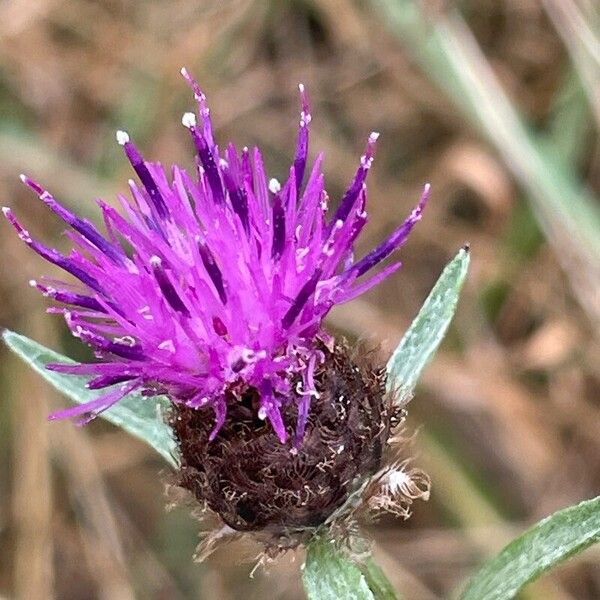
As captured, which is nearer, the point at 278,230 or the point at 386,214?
the point at 278,230

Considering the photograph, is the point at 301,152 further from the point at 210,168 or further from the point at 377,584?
the point at 377,584

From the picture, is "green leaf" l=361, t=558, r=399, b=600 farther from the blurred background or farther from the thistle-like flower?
the blurred background

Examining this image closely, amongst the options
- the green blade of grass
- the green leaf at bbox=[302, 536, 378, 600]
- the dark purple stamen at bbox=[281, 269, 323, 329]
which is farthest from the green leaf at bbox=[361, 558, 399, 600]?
the green blade of grass

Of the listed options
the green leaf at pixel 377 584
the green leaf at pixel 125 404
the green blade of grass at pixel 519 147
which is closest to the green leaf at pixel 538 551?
the green leaf at pixel 377 584

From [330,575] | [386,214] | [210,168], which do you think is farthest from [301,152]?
[386,214]

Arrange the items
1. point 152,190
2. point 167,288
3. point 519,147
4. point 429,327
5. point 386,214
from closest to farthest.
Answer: point 167,288, point 152,190, point 429,327, point 519,147, point 386,214

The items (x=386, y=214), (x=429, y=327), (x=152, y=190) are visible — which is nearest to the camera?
(x=152, y=190)

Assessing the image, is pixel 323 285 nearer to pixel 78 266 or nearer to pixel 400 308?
pixel 78 266
